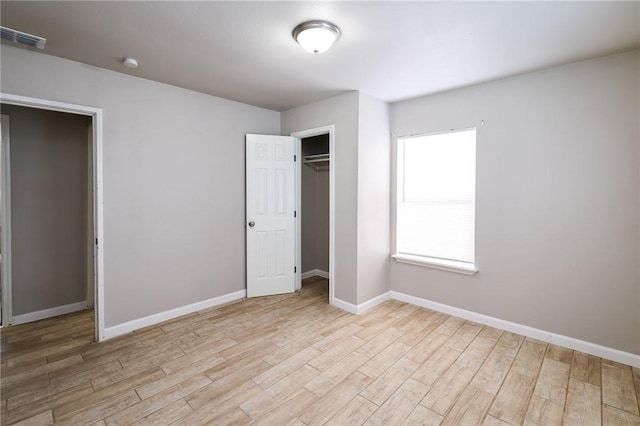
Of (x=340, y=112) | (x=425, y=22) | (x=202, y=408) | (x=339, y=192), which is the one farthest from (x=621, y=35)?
(x=202, y=408)

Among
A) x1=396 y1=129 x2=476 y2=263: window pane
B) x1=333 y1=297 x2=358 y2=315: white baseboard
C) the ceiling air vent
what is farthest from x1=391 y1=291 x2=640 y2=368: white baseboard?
the ceiling air vent

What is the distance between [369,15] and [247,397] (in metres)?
2.67

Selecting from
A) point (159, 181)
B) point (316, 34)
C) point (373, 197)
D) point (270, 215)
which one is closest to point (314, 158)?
point (270, 215)

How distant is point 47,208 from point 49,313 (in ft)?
3.92

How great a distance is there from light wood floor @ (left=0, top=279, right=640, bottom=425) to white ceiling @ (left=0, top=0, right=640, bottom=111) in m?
2.54

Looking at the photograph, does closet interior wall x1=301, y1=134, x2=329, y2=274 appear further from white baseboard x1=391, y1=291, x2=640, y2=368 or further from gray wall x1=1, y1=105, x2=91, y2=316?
gray wall x1=1, y1=105, x2=91, y2=316

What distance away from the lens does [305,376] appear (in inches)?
91.0

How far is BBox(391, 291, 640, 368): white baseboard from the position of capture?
2.50 m

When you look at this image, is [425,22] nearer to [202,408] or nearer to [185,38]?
[185,38]

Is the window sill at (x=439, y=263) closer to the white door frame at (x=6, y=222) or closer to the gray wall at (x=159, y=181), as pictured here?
the gray wall at (x=159, y=181)

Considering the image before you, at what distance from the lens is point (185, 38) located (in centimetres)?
228

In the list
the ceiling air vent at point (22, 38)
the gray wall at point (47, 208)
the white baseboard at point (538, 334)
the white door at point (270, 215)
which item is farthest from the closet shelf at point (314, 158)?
the ceiling air vent at point (22, 38)

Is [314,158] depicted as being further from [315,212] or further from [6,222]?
[6,222]

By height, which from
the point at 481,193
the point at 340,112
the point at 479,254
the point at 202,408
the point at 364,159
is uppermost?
the point at 340,112
